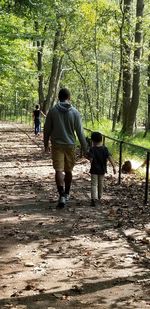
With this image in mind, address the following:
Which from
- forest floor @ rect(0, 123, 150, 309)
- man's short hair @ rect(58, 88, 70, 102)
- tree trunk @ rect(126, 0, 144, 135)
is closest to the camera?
forest floor @ rect(0, 123, 150, 309)

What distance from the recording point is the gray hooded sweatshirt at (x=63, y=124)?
9969mm

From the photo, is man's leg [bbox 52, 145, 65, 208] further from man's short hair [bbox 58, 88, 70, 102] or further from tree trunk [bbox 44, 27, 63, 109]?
tree trunk [bbox 44, 27, 63, 109]

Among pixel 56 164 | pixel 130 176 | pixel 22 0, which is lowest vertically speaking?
pixel 130 176

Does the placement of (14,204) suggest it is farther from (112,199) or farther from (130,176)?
(130,176)

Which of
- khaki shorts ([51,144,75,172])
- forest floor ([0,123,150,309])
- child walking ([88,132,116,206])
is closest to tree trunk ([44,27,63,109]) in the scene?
forest floor ([0,123,150,309])

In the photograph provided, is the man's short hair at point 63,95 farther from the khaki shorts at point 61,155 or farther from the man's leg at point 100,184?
the man's leg at point 100,184

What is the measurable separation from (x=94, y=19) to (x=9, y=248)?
81.7 feet

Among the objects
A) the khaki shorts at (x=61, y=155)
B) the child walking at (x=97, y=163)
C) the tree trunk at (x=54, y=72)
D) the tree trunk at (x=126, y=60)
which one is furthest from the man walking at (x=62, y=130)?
the tree trunk at (x=54, y=72)

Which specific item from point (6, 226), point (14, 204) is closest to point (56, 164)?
point (14, 204)

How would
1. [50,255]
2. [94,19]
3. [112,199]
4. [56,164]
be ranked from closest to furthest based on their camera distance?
[50,255], [56,164], [112,199], [94,19]

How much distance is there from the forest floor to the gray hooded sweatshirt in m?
1.35

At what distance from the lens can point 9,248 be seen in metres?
7.19

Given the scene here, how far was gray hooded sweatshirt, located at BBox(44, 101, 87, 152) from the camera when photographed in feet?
32.7

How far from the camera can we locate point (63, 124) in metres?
9.96
